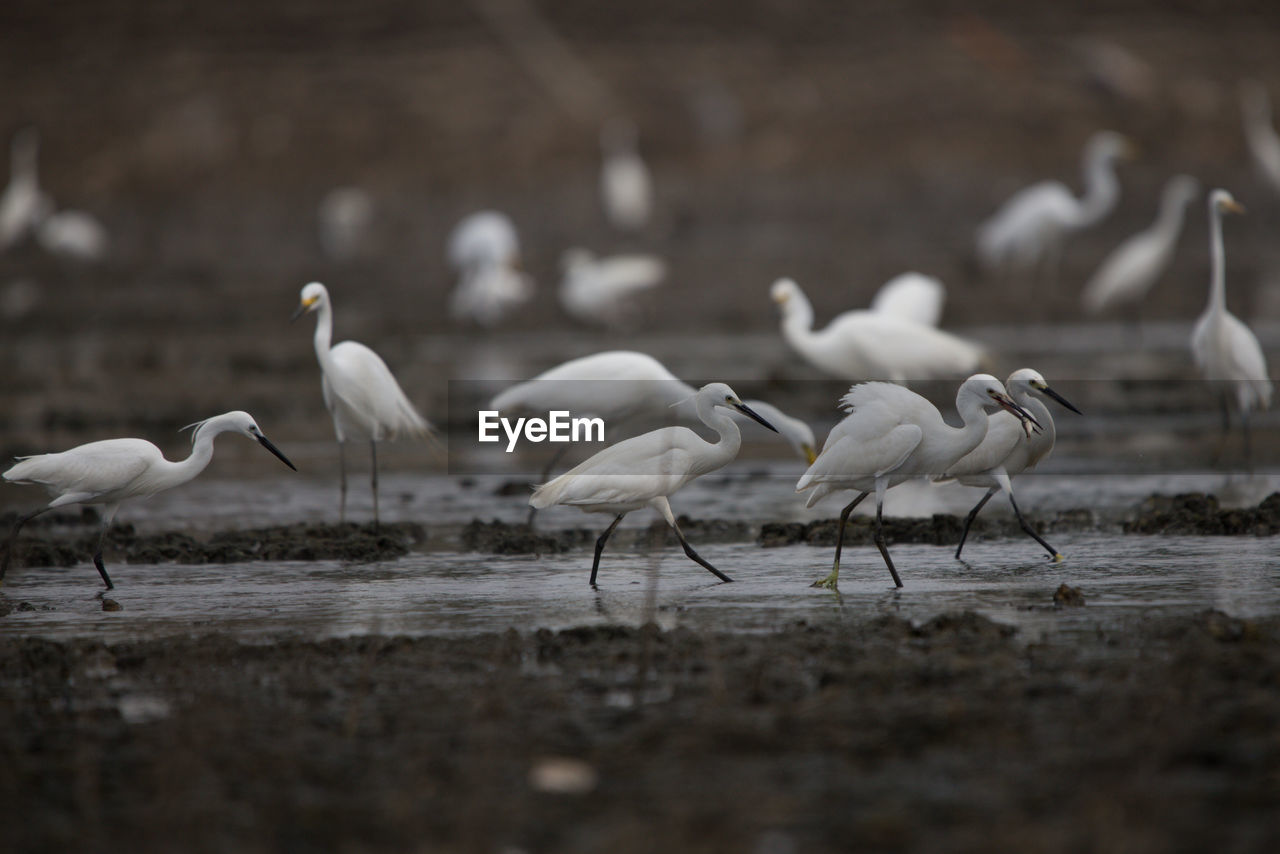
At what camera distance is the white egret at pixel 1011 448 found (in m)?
7.18

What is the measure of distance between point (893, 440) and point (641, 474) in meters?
1.12

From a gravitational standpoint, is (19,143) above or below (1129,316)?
above

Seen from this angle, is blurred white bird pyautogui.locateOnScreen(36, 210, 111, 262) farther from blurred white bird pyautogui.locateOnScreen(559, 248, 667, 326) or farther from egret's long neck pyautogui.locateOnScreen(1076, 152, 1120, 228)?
egret's long neck pyautogui.locateOnScreen(1076, 152, 1120, 228)

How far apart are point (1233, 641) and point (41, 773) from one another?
12.7ft

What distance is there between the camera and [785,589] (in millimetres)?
6746

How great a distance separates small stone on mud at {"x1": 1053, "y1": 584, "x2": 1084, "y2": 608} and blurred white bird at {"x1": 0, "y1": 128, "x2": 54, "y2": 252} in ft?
78.6

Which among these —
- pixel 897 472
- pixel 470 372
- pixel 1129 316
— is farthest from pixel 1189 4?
pixel 897 472

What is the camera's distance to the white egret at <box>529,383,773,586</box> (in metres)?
6.82

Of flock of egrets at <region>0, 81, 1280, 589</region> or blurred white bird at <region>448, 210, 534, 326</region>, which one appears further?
blurred white bird at <region>448, 210, 534, 326</region>

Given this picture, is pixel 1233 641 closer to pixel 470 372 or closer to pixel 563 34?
pixel 470 372

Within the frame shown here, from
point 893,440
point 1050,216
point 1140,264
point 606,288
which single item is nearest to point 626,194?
point 606,288

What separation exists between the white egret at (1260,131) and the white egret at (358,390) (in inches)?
754

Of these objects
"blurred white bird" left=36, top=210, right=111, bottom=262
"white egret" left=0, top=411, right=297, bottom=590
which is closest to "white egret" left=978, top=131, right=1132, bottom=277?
"white egret" left=0, top=411, right=297, bottom=590

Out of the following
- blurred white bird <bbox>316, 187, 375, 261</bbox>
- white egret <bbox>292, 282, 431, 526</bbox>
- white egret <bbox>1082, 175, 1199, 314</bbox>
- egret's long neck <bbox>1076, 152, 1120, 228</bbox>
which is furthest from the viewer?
blurred white bird <bbox>316, 187, 375, 261</bbox>
